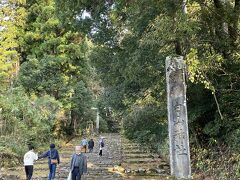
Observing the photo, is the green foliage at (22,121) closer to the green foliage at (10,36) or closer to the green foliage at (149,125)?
the green foliage at (10,36)

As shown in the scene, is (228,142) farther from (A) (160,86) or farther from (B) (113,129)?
(B) (113,129)

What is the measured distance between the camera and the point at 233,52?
12062 mm

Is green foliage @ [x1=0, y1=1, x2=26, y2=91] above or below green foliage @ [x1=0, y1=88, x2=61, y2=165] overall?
above

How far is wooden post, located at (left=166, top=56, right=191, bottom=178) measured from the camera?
35.4ft

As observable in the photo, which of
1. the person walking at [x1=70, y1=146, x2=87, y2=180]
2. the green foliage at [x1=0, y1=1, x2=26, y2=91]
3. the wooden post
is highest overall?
the green foliage at [x1=0, y1=1, x2=26, y2=91]

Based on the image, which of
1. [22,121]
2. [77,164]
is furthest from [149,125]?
[22,121]

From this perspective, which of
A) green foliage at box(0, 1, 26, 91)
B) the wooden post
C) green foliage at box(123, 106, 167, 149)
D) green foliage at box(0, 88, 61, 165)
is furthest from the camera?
green foliage at box(0, 1, 26, 91)

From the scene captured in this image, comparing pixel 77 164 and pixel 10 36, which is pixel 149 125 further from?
pixel 10 36

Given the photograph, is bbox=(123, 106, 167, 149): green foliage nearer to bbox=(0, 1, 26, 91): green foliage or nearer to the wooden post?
the wooden post

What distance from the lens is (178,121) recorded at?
1092 cm

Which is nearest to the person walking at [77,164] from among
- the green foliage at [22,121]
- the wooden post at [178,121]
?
the wooden post at [178,121]

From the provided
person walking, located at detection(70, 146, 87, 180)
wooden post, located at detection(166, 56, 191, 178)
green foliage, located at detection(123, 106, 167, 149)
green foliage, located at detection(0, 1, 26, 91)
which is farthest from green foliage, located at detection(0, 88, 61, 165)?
wooden post, located at detection(166, 56, 191, 178)

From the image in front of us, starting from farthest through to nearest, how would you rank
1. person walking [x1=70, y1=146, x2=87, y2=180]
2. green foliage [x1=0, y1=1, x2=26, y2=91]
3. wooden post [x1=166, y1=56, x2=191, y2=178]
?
green foliage [x1=0, y1=1, x2=26, y2=91] < wooden post [x1=166, y1=56, x2=191, y2=178] < person walking [x1=70, y1=146, x2=87, y2=180]

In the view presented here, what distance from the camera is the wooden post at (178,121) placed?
10797 millimetres
